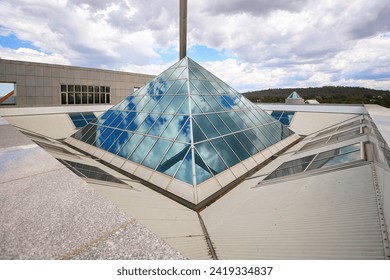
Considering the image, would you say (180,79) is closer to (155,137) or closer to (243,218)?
(155,137)

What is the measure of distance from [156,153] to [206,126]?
350 centimetres

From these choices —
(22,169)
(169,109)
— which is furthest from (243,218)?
(169,109)

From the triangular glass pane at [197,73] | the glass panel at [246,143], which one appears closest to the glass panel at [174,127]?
the glass panel at [246,143]

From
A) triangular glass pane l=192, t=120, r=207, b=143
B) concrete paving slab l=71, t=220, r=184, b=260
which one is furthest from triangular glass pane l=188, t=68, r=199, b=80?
concrete paving slab l=71, t=220, r=184, b=260

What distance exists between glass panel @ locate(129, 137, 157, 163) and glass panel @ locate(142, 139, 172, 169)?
0.35 meters

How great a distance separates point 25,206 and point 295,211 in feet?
21.8

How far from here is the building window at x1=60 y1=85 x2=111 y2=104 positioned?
3139cm

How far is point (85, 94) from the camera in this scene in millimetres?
33750

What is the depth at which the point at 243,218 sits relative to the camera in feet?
22.2

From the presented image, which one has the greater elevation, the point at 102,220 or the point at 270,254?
the point at 102,220

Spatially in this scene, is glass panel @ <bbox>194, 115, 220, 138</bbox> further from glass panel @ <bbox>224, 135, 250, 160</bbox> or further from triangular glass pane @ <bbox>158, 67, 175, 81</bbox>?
triangular glass pane @ <bbox>158, 67, 175, 81</bbox>

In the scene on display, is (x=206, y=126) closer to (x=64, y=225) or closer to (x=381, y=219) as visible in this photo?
(x=381, y=219)
